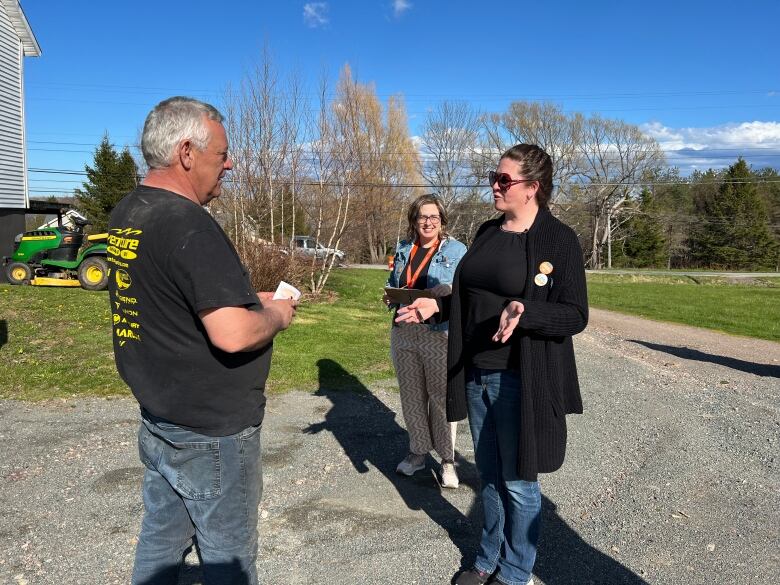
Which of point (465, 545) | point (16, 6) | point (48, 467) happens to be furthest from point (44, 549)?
point (16, 6)

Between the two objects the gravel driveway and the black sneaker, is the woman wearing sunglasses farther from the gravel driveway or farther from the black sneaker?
the gravel driveway

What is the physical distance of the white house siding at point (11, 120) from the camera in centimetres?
1784

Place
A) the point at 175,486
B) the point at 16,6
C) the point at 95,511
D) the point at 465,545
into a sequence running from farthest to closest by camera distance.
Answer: the point at 16,6 < the point at 95,511 < the point at 465,545 < the point at 175,486

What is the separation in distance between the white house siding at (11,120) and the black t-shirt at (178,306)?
19.1 metres

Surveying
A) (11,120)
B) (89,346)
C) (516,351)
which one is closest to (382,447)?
(516,351)

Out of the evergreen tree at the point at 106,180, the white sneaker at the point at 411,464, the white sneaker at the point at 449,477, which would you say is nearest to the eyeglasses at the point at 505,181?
the white sneaker at the point at 449,477

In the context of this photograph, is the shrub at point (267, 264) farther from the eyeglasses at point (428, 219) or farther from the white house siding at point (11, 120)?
the white house siding at point (11, 120)

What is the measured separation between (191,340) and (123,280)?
313mm

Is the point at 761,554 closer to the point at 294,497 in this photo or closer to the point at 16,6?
the point at 294,497

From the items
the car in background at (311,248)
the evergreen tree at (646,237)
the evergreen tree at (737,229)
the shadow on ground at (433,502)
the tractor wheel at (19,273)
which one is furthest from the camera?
the evergreen tree at (646,237)

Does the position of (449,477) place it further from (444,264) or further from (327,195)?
(327,195)

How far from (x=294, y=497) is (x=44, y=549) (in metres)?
1.45

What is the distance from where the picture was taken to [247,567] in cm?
A: 218

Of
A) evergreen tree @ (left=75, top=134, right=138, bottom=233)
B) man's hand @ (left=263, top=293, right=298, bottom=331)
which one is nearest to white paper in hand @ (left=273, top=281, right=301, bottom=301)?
man's hand @ (left=263, top=293, right=298, bottom=331)
